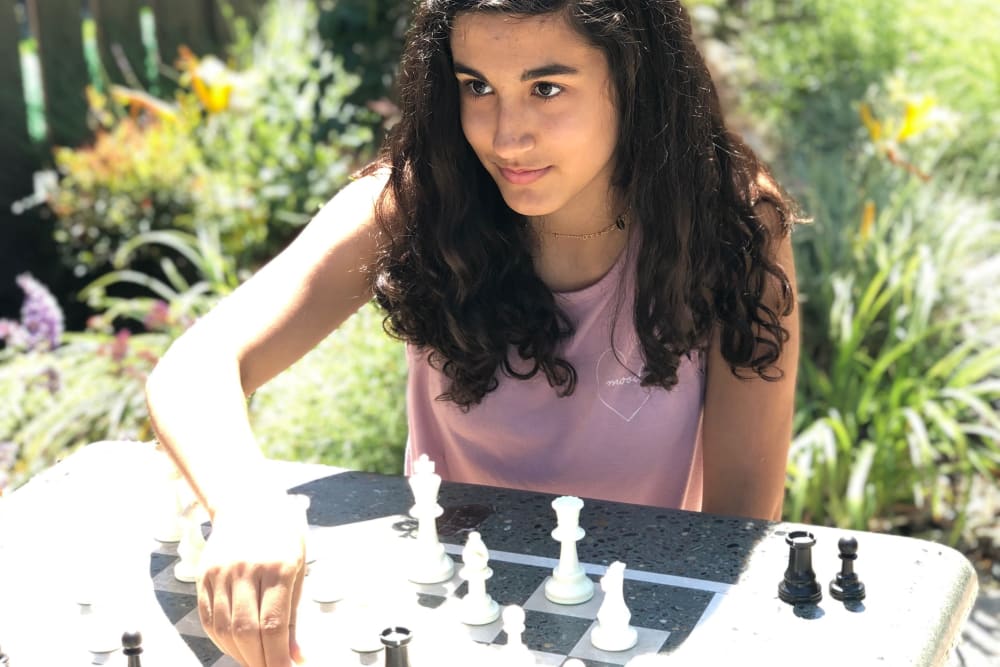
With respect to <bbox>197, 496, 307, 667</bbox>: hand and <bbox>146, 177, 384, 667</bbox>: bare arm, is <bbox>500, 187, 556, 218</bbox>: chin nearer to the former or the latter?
<bbox>146, 177, 384, 667</bbox>: bare arm

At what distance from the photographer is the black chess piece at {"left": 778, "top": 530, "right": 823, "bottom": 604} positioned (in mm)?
1544

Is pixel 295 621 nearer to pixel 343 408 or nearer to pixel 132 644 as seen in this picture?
pixel 132 644

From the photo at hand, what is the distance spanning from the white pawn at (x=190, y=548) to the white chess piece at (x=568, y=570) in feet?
1.54

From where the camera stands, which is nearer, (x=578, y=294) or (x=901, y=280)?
(x=578, y=294)

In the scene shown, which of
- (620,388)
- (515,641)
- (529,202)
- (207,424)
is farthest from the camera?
(620,388)

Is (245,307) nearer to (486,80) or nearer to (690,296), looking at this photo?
(486,80)

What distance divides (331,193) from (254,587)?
3.43m

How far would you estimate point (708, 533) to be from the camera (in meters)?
1.75

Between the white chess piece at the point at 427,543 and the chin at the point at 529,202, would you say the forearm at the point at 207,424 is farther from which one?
the chin at the point at 529,202

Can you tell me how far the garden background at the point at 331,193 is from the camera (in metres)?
3.70

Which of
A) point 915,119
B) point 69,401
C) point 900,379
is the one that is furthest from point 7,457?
point 915,119

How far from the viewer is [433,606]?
1.58 meters

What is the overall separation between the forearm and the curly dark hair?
1.16 feet

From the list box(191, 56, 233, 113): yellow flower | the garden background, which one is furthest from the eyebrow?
box(191, 56, 233, 113): yellow flower
